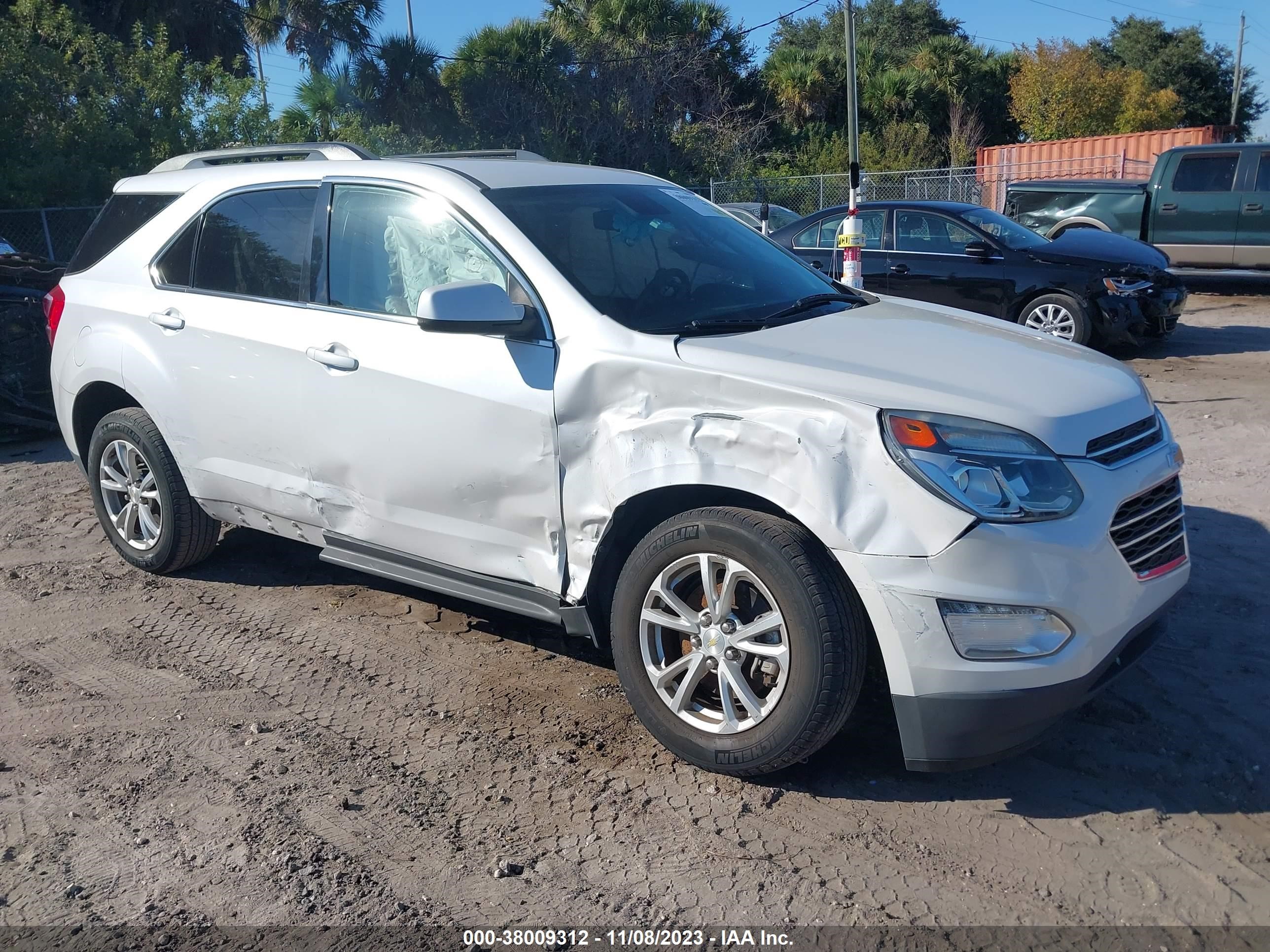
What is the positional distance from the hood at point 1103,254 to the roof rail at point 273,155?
757 cm

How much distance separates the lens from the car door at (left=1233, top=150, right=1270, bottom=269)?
13.9 metres

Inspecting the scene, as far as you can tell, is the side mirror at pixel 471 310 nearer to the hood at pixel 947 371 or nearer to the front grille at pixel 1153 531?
the hood at pixel 947 371

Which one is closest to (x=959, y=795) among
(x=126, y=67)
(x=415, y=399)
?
(x=415, y=399)

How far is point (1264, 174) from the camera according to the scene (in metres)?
13.9

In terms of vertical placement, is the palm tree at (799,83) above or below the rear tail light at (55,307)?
above

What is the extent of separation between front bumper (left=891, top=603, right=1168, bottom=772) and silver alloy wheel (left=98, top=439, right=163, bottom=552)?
3.66m

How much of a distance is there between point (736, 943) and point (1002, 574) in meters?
1.17

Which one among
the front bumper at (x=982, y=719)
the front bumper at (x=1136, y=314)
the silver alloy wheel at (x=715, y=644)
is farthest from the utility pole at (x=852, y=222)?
the front bumper at (x=982, y=719)

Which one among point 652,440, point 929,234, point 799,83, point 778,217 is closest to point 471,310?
point 652,440

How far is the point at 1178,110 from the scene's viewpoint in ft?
146

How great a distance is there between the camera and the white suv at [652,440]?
2.98 metres

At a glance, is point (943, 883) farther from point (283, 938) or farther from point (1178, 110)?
point (1178, 110)

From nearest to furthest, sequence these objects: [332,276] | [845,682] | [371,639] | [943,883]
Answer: [943,883], [845,682], [332,276], [371,639]

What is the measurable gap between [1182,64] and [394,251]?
52.4 meters
